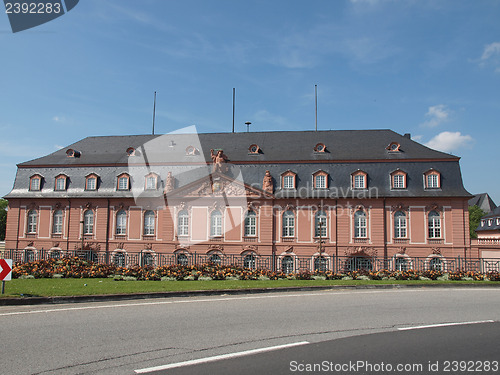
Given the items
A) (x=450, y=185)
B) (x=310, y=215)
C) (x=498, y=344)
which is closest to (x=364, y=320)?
(x=498, y=344)

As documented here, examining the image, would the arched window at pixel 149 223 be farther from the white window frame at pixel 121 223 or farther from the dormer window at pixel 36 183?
the dormer window at pixel 36 183

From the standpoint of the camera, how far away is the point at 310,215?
3584 centimetres

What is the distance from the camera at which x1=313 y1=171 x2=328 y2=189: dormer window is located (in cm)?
3600

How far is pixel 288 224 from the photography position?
118ft

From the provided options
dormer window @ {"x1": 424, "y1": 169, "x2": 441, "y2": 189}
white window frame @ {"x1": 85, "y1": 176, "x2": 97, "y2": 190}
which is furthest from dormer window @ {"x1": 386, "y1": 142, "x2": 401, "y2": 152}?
white window frame @ {"x1": 85, "y1": 176, "x2": 97, "y2": 190}

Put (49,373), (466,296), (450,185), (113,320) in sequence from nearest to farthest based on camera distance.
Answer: (49,373), (113,320), (466,296), (450,185)

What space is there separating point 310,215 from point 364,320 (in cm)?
2636

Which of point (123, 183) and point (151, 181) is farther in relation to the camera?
point (123, 183)

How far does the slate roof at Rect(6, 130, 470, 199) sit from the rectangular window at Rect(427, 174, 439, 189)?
1.33ft

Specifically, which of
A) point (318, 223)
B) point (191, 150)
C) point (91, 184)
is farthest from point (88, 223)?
point (318, 223)

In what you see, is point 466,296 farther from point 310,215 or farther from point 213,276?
point 310,215

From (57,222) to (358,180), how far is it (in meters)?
28.1

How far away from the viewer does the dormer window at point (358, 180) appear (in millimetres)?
35656

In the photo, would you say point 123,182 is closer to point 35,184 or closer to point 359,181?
point 35,184
